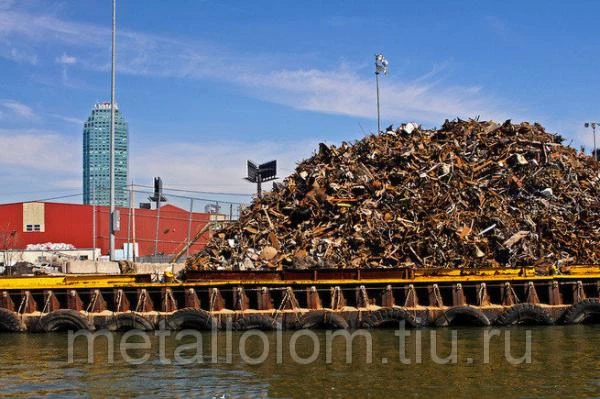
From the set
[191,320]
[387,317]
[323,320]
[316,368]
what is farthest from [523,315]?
[191,320]

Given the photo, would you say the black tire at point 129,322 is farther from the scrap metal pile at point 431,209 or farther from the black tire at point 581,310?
the black tire at point 581,310

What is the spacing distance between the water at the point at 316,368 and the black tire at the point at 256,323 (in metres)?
1.06

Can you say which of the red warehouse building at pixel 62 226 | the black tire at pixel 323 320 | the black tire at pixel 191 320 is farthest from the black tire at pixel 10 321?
the red warehouse building at pixel 62 226

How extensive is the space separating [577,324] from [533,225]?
22.7 feet

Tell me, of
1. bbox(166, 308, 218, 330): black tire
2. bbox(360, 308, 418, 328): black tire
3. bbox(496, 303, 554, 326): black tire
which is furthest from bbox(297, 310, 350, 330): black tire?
bbox(496, 303, 554, 326): black tire

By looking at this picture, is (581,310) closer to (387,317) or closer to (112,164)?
(387,317)

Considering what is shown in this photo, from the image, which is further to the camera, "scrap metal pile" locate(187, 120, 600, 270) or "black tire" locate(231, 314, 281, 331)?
"scrap metal pile" locate(187, 120, 600, 270)

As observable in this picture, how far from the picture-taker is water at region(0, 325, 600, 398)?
17469mm

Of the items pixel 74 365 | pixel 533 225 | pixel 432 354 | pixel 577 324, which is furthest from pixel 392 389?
pixel 533 225

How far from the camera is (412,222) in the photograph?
3466cm

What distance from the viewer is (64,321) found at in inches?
1138

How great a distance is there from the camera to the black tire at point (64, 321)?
1134 inches

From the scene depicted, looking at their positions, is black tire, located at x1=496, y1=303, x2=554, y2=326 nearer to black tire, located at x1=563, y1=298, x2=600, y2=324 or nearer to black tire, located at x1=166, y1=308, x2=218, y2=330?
black tire, located at x1=563, y1=298, x2=600, y2=324

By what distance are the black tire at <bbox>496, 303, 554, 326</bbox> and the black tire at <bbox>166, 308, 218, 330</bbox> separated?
1063cm
